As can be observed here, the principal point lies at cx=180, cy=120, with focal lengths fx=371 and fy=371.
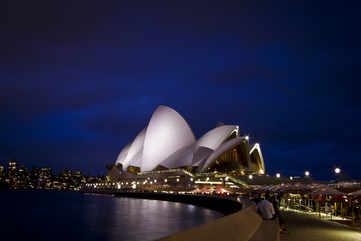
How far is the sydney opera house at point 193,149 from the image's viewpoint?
59688 millimetres

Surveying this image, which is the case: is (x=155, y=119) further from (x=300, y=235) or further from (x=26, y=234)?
(x=300, y=235)

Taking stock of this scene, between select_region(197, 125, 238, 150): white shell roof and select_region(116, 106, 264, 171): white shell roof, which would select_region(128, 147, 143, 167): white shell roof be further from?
select_region(197, 125, 238, 150): white shell roof

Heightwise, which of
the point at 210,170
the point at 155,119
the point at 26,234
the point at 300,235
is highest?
the point at 155,119

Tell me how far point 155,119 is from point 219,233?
199 ft

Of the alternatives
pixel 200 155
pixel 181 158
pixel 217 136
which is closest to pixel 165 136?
pixel 181 158

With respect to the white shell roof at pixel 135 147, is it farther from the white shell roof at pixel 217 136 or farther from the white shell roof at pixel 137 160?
the white shell roof at pixel 217 136

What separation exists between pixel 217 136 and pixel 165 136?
978 cm

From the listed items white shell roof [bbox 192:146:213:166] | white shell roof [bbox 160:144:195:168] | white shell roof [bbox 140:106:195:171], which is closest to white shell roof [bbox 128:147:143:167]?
white shell roof [bbox 140:106:195:171]

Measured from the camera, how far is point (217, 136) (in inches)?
2388

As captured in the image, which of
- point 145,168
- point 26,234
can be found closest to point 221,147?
point 145,168

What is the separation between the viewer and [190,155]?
62.8m

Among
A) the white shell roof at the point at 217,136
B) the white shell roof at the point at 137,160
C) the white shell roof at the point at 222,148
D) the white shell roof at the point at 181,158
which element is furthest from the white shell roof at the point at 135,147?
the white shell roof at the point at 222,148

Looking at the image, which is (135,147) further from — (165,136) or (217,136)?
(217,136)

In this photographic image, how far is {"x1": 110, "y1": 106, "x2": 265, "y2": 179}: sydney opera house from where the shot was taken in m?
59.7
